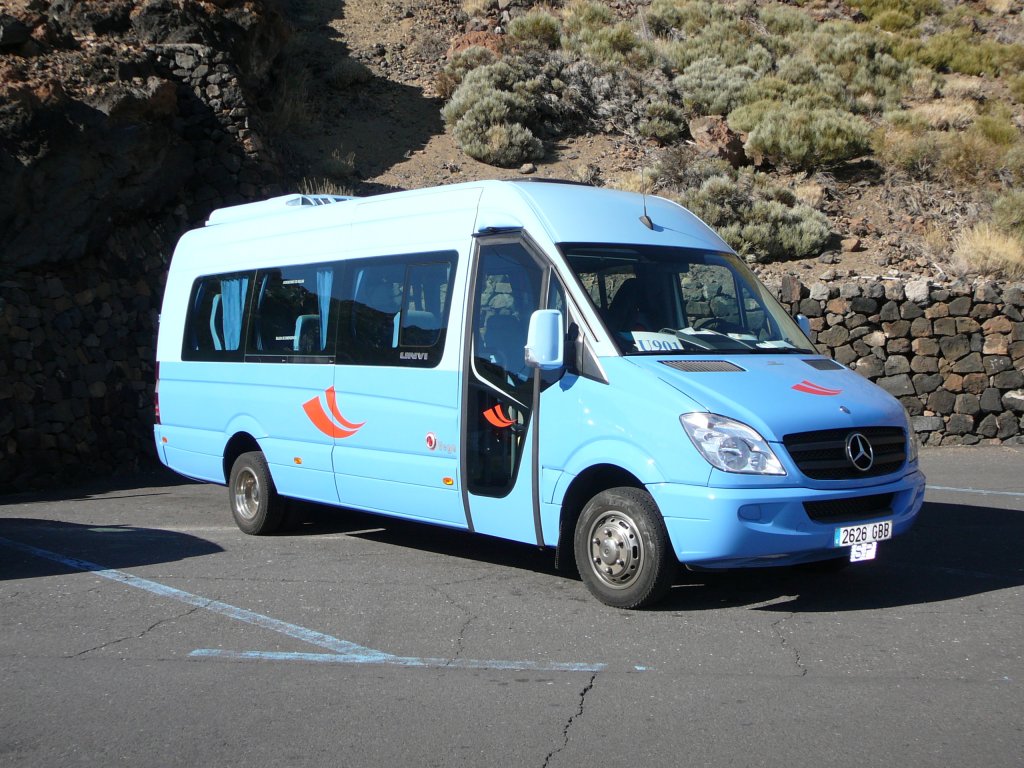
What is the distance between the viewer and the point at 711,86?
2698cm

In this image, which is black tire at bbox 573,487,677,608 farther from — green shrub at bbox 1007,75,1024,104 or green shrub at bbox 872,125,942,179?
green shrub at bbox 1007,75,1024,104

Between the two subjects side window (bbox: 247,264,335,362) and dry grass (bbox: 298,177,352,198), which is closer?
side window (bbox: 247,264,335,362)

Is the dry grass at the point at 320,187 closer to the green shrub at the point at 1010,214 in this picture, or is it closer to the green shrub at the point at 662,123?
the green shrub at the point at 662,123

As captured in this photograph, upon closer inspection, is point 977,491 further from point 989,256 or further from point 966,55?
point 966,55

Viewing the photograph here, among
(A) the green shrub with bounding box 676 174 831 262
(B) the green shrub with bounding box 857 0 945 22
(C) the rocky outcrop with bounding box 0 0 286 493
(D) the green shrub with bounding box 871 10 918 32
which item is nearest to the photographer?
(C) the rocky outcrop with bounding box 0 0 286 493

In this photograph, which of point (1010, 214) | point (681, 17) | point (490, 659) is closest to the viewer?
point (490, 659)

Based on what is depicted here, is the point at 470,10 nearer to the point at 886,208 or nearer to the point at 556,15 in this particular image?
the point at 556,15

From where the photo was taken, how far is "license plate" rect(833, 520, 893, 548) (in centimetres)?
653

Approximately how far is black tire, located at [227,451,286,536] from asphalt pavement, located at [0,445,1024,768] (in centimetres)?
41

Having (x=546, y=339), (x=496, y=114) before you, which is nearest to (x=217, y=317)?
(x=546, y=339)

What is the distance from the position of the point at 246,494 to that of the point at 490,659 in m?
4.82

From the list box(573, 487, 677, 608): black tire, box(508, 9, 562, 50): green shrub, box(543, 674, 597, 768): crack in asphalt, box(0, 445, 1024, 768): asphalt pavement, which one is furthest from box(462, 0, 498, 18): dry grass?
box(543, 674, 597, 768): crack in asphalt

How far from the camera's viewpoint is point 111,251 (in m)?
16.6

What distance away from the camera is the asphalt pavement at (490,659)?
4762 mm
